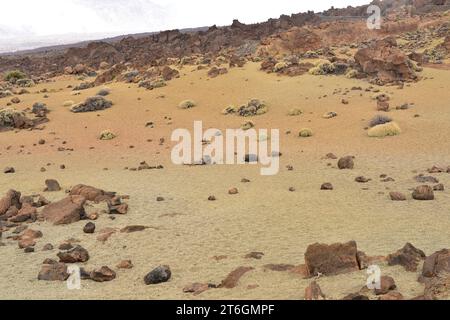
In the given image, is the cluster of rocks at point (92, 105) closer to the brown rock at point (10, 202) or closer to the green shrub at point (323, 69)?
the green shrub at point (323, 69)

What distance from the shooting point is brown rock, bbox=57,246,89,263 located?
320 inches

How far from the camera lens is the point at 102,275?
286 inches

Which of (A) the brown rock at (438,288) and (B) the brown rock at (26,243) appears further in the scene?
(B) the brown rock at (26,243)

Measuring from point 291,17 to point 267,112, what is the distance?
59313 millimetres

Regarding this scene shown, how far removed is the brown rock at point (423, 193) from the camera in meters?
10.7

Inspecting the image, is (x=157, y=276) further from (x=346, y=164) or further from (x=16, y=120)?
(x=16, y=120)

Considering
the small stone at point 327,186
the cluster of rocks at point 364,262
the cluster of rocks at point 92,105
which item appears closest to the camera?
the cluster of rocks at point 364,262

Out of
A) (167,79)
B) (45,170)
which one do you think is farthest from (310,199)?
(167,79)

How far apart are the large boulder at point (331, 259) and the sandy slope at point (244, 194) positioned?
0.25 meters

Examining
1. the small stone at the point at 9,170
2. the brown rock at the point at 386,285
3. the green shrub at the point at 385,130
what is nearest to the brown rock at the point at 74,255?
the brown rock at the point at 386,285

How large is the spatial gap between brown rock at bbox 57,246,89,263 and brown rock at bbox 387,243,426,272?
16.0 feet

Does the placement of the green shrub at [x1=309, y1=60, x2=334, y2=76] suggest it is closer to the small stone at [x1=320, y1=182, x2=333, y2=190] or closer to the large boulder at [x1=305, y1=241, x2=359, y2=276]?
the small stone at [x1=320, y1=182, x2=333, y2=190]

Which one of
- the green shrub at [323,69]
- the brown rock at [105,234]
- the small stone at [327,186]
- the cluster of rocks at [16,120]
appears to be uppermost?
the green shrub at [323,69]

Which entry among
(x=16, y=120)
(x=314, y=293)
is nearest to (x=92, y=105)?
(x=16, y=120)
